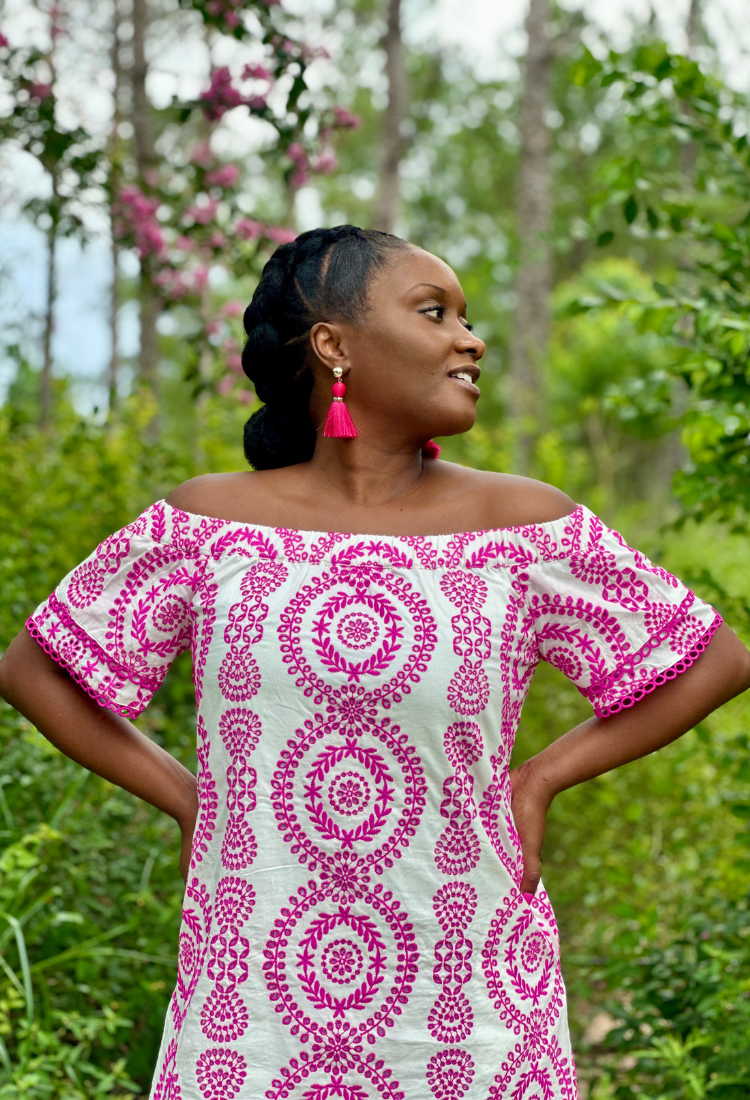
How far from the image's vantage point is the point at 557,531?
1.76 meters

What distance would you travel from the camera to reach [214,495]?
1846 mm

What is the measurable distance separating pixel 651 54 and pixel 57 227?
308cm

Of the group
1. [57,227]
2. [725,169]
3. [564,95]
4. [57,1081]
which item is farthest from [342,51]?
[57,1081]

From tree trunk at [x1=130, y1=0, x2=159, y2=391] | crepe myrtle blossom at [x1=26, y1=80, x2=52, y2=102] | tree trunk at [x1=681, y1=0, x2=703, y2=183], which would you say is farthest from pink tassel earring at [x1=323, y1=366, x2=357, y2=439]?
tree trunk at [x1=681, y1=0, x2=703, y2=183]

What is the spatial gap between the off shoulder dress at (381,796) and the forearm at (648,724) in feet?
0.11

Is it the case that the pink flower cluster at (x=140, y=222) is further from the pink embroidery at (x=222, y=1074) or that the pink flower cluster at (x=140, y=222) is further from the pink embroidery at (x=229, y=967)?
the pink embroidery at (x=222, y=1074)

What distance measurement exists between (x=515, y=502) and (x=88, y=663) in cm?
68

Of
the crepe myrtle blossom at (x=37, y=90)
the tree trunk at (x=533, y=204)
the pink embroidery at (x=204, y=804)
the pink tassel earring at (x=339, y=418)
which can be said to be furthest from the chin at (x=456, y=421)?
the tree trunk at (x=533, y=204)

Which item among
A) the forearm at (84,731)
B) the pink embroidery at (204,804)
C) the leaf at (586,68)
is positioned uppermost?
the leaf at (586,68)

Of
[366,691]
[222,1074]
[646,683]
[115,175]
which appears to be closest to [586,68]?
[646,683]

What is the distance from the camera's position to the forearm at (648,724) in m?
1.76

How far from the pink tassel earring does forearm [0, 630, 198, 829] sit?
1.82ft

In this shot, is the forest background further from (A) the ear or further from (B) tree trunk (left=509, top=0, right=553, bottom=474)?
(B) tree trunk (left=509, top=0, right=553, bottom=474)

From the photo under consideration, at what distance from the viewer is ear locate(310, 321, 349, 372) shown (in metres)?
1.84
